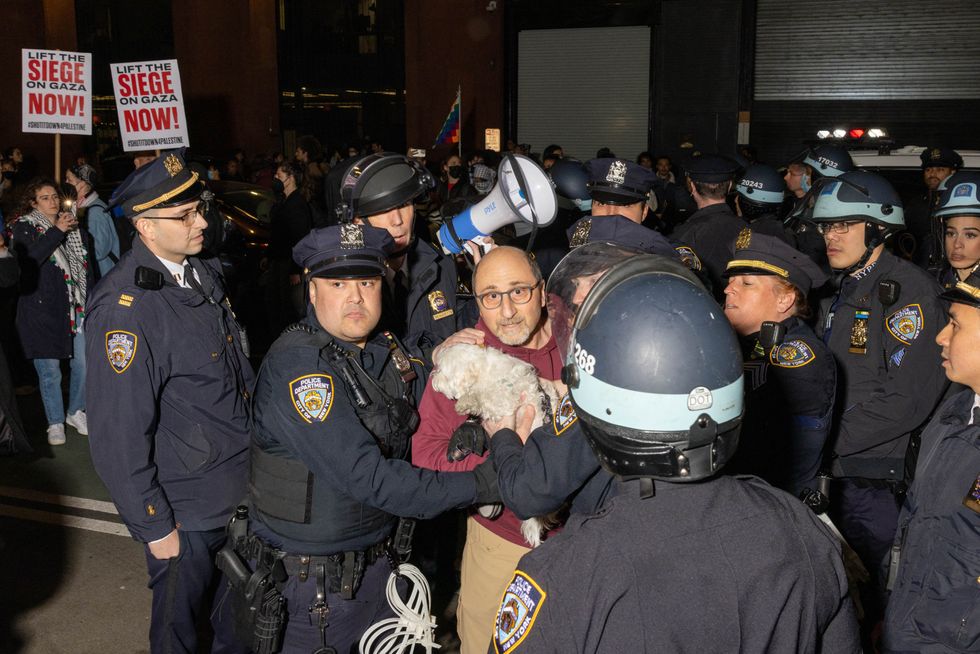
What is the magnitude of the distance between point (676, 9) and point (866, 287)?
16879 millimetres

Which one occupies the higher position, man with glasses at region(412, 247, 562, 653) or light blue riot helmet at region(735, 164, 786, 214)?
light blue riot helmet at region(735, 164, 786, 214)

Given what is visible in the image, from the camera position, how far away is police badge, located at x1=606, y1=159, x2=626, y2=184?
4953mm

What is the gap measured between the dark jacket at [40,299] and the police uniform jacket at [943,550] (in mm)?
6652

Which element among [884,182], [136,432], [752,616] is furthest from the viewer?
[884,182]

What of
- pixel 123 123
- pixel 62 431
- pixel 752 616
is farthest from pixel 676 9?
pixel 752 616

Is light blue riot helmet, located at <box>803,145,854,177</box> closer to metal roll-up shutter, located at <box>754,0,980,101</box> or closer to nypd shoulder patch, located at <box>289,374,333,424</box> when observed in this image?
nypd shoulder patch, located at <box>289,374,333,424</box>

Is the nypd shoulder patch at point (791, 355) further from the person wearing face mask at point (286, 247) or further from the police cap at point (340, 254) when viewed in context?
the person wearing face mask at point (286, 247)

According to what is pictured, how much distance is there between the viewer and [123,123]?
7320mm

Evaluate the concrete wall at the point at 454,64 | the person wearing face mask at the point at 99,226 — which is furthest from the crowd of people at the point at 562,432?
the concrete wall at the point at 454,64

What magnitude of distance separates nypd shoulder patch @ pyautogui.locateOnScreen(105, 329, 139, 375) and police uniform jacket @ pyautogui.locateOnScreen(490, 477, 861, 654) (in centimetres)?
216

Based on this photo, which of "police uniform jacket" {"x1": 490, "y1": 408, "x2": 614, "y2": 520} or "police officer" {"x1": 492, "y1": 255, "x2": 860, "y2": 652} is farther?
"police uniform jacket" {"x1": 490, "y1": 408, "x2": 614, "y2": 520}

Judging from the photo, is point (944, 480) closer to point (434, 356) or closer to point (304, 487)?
point (434, 356)

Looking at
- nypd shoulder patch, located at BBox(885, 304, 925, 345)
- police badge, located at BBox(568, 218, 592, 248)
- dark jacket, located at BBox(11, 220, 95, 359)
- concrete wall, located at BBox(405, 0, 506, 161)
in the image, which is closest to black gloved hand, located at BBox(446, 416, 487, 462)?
police badge, located at BBox(568, 218, 592, 248)

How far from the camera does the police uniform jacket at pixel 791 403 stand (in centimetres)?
300
